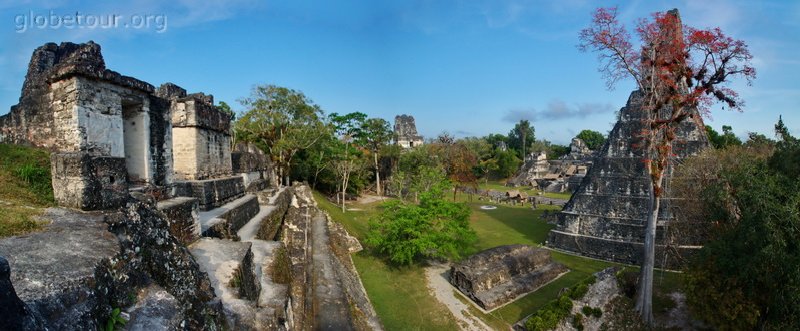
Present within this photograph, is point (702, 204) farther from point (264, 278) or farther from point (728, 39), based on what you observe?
point (264, 278)

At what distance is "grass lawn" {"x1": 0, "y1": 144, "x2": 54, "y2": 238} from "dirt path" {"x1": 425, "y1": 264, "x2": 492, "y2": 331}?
29.8ft

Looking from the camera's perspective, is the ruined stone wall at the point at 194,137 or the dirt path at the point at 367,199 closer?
the ruined stone wall at the point at 194,137

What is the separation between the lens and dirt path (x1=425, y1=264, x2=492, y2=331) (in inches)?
418

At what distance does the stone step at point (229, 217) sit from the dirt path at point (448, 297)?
616cm

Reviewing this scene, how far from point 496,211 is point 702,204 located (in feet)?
55.5

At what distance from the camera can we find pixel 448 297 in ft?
40.1

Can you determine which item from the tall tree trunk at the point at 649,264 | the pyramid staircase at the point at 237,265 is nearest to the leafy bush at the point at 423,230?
the pyramid staircase at the point at 237,265

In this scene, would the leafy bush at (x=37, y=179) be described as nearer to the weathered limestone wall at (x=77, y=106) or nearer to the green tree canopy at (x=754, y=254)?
the weathered limestone wall at (x=77, y=106)

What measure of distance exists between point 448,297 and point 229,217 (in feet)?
22.3

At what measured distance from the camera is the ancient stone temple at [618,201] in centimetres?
1538

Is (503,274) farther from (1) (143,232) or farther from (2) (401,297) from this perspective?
(1) (143,232)

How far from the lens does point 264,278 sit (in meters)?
6.91

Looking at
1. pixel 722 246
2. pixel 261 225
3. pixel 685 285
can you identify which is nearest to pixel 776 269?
pixel 722 246

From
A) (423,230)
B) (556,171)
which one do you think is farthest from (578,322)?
(556,171)
